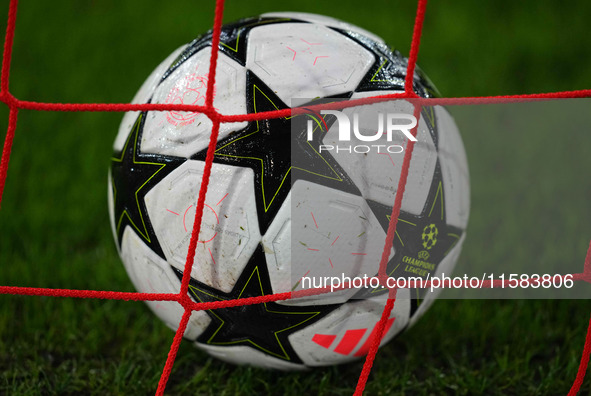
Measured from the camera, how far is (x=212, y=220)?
1.19 meters

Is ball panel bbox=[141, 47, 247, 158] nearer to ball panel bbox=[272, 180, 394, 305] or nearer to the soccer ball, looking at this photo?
the soccer ball

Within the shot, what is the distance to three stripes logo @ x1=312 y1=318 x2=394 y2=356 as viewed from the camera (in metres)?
1.30

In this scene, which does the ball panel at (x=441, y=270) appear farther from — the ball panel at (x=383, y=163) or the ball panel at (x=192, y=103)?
the ball panel at (x=192, y=103)

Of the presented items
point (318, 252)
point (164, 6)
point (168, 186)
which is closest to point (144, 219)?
point (168, 186)

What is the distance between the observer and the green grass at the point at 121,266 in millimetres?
1545

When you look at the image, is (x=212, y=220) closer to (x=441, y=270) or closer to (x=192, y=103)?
(x=192, y=103)

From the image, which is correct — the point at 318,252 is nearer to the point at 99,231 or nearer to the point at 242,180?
the point at 242,180

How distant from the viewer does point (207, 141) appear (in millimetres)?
1205

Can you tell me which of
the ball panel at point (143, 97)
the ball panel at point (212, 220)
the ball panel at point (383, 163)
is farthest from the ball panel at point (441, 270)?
the ball panel at point (143, 97)

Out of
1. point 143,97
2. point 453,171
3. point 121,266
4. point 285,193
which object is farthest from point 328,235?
point 121,266

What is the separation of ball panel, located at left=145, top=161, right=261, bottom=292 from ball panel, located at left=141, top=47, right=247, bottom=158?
0.18 ft

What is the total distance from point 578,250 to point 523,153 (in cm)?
65

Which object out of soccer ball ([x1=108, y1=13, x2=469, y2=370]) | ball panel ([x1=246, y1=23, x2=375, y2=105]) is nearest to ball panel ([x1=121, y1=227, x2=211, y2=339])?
soccer ball ([x1=108, y1=13, x2=469, y2=370])

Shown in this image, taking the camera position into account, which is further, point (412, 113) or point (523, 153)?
point (523, 153)
